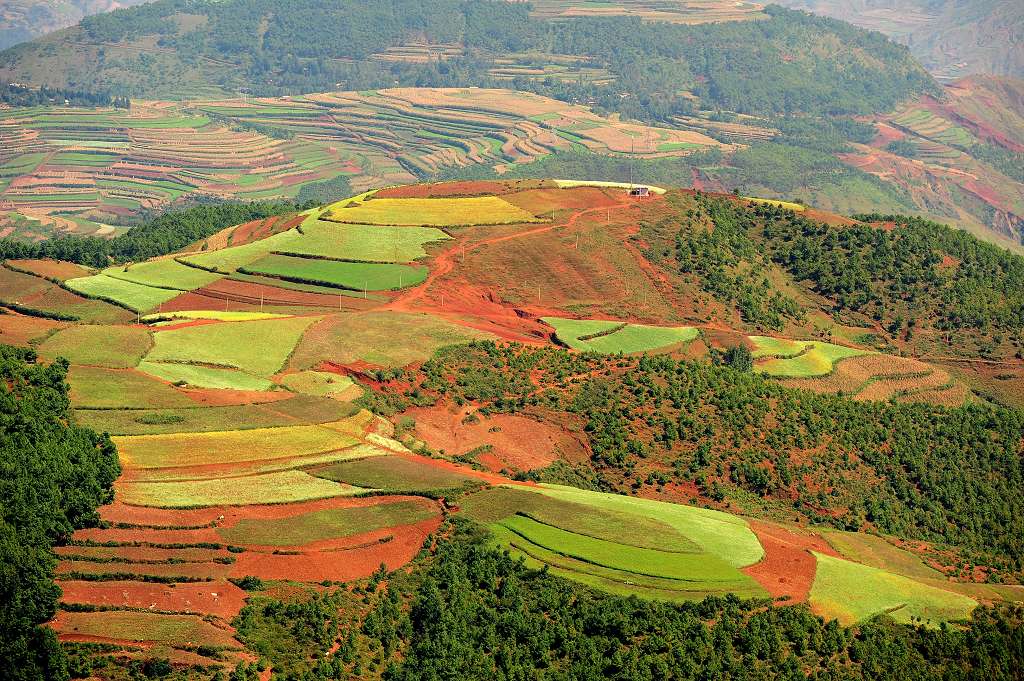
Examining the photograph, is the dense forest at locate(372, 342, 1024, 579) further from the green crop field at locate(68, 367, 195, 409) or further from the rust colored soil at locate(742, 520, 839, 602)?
the green crop field at locate(68, 367, 195, 409)

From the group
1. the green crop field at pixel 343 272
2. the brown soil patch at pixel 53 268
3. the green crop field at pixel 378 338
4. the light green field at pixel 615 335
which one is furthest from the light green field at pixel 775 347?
the brown soil patch at pixel 53 268

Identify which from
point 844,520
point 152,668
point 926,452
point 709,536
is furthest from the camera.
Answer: point 926,452

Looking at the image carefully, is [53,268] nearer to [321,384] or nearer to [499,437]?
[321,384]

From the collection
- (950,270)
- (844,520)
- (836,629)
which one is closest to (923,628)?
(836,629)

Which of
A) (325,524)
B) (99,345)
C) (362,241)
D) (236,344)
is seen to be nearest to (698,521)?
(325,524)

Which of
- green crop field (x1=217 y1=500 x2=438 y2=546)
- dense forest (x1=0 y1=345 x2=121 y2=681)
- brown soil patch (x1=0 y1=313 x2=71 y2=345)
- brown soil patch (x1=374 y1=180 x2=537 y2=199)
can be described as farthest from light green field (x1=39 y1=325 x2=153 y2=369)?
brown soil patch (x1=374 y1=180 x2=537 y2=199)

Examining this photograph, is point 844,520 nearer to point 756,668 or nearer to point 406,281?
point 756,668
